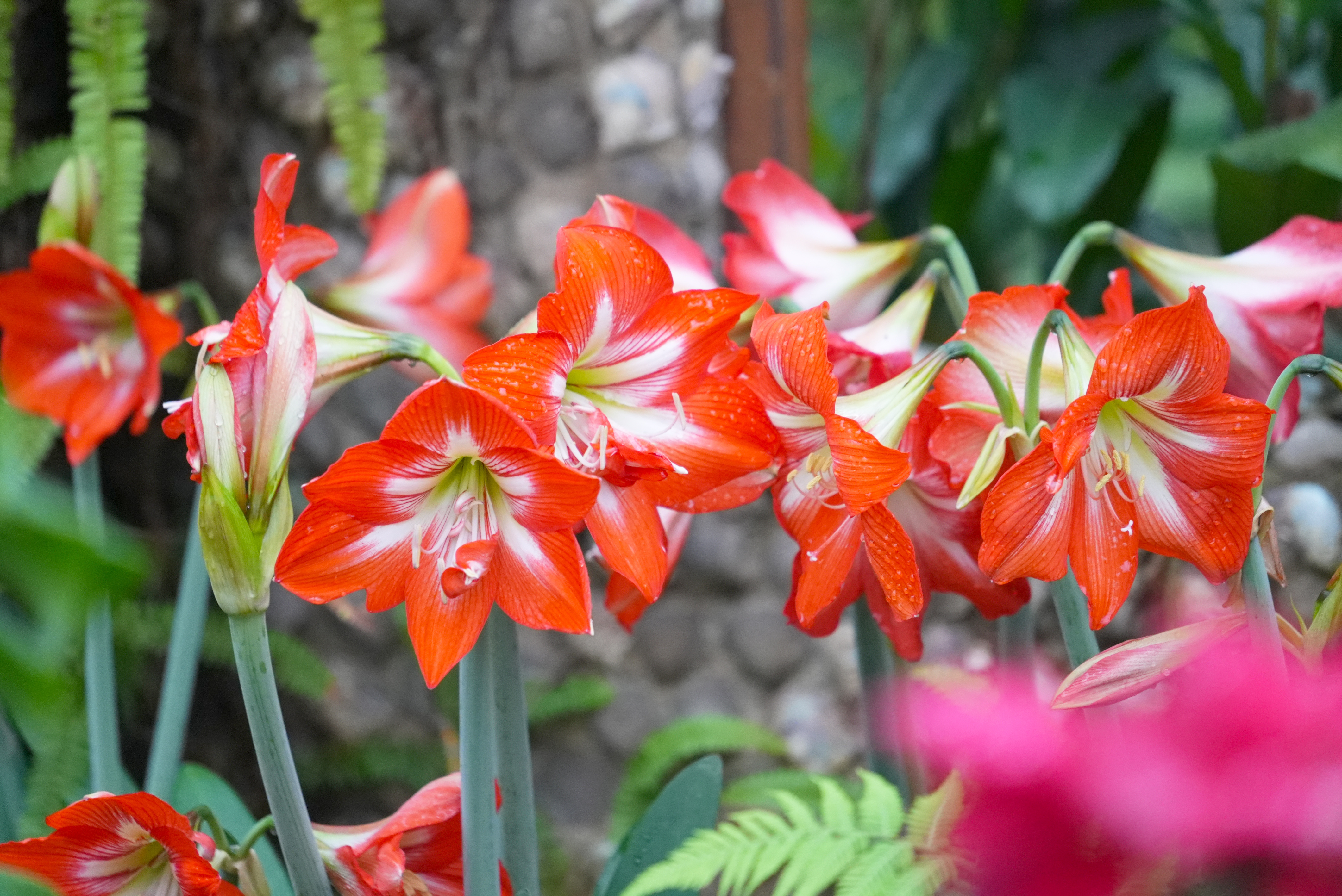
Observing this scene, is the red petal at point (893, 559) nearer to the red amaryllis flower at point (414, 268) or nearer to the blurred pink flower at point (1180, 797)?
the blurred pink flower at point (1180, 797)

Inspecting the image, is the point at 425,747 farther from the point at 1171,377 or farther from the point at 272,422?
the point at 1171,377

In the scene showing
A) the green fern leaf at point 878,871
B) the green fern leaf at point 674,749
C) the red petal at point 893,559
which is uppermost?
the red petal at point 893,559

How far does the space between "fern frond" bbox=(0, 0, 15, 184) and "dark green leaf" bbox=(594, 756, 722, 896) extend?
3.41ft

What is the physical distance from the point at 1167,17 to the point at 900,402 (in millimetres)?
1565

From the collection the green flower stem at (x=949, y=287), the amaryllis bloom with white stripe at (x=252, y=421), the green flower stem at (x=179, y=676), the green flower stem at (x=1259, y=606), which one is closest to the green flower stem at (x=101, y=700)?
the green flower stem at (x=179, y=676)

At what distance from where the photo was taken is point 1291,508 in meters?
1.26

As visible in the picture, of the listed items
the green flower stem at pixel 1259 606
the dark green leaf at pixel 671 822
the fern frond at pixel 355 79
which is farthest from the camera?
the fern frond at pixel 355 79

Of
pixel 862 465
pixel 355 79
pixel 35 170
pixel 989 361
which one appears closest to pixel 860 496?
pixel 862 465

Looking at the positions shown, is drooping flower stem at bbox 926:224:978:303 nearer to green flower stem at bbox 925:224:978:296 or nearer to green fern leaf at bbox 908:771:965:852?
green flower stem at bbox 925:224:978:296

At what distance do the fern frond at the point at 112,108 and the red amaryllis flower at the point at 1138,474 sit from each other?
103 cm

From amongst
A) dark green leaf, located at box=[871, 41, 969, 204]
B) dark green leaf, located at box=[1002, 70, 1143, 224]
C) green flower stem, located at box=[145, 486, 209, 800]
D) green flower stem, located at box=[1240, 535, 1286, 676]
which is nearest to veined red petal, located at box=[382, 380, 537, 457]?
green flower stem, located at box=[1240, 535, 1286, 676]

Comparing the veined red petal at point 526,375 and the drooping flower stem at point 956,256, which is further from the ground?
the drooping flower stem at point 956,256

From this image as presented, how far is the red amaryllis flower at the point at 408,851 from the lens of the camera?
1.72ft

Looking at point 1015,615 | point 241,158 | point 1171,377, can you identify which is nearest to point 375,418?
point 241,158
